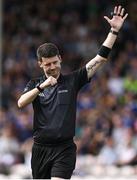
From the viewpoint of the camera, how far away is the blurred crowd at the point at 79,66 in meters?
15.6

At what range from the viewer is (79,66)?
64.4 feet

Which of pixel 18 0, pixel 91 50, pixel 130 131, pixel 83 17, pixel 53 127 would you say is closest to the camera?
pixel 53 127

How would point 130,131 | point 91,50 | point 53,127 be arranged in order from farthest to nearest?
point 91,50 → point 130,131 → point 53,127

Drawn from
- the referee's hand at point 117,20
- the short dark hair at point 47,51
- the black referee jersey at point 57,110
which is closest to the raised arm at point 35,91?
the black referee jersey at point 57,110

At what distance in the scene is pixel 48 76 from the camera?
9164 mm

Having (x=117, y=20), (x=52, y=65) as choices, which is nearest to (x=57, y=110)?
(x=52, y=65)

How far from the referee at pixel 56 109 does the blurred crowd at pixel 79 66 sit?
217 inches

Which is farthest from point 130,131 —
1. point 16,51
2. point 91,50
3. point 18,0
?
point 18,0

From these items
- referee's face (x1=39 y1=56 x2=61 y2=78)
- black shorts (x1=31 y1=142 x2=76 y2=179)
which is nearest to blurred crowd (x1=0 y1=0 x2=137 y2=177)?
black shorts (x1=31 y1=142 x2=76 y2=179)

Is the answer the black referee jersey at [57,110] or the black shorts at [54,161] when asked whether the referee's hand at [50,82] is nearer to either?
the black referee jersey at [57,110]

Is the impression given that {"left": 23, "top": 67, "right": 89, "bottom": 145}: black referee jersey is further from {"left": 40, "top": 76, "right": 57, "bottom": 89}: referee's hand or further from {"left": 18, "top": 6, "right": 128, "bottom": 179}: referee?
{"left": 40, "top": 76, "right": 57, "bottom": 89}: referee's hand

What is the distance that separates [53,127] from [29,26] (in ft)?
41.7

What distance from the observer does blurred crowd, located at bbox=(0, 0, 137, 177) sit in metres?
15.6

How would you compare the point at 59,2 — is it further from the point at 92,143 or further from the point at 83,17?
the point at 92,143
